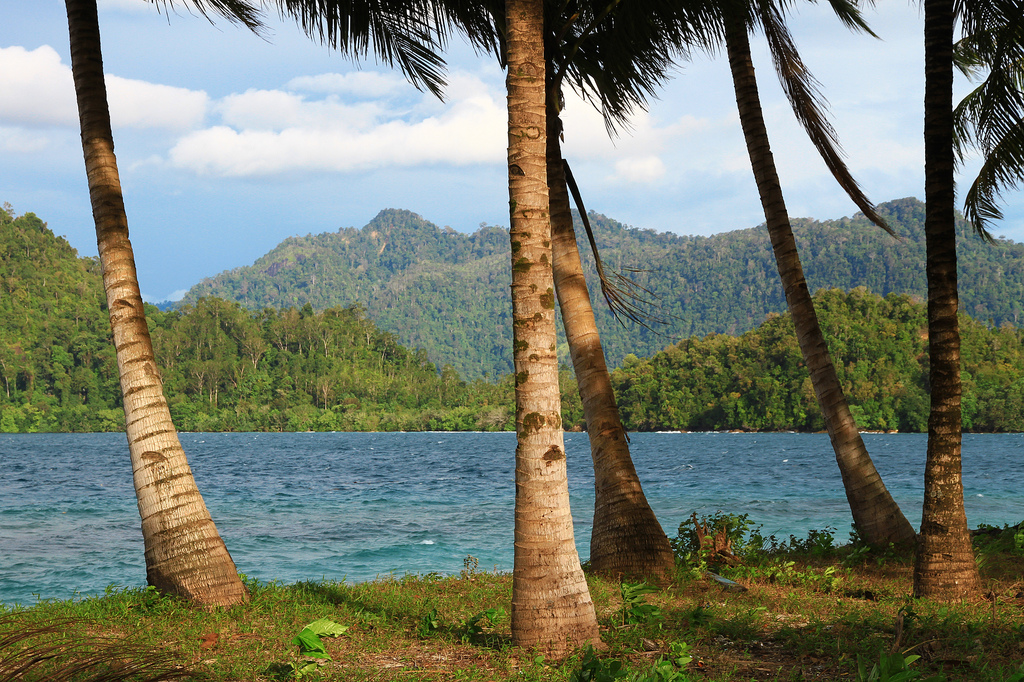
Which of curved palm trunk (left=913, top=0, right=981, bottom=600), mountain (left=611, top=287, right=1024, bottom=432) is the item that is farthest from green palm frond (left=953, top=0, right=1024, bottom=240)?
mountain (left=611, top=287, right=1024, bottom=432)

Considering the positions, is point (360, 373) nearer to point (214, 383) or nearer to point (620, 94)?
point (214, 383)

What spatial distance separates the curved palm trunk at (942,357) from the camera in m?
6.77

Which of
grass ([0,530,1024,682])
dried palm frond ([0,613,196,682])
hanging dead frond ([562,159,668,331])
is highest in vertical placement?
hanging dead frond ([562,159,668,331])

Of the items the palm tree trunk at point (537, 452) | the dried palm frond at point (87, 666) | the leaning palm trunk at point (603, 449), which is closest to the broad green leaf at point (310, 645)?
the dried palm frond at point (87, 666)

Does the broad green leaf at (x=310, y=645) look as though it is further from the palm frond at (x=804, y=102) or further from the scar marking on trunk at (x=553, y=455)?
the palm frond at (x=804, y=102)

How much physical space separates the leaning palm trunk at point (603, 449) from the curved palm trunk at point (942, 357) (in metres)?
2.40

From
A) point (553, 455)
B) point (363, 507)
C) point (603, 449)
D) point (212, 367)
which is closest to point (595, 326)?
point (603, 449)

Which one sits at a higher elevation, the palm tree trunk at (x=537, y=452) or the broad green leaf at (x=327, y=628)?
the palm tree trunk at (x=537, y=452)

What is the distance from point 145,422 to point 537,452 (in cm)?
335

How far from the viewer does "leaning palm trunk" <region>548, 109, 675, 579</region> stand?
26.0ft

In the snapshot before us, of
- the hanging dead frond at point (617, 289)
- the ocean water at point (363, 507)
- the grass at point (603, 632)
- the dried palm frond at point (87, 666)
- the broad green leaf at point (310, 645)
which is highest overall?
the hanging dead frond at point (617, 289)

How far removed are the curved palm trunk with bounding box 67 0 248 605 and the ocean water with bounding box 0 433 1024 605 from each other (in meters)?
1.62

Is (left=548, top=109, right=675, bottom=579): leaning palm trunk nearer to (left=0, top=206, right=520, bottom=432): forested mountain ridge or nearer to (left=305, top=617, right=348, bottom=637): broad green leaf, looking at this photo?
(left=305, top=617, right=348, bottom=637): broad green leaf

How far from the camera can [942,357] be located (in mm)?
6766
